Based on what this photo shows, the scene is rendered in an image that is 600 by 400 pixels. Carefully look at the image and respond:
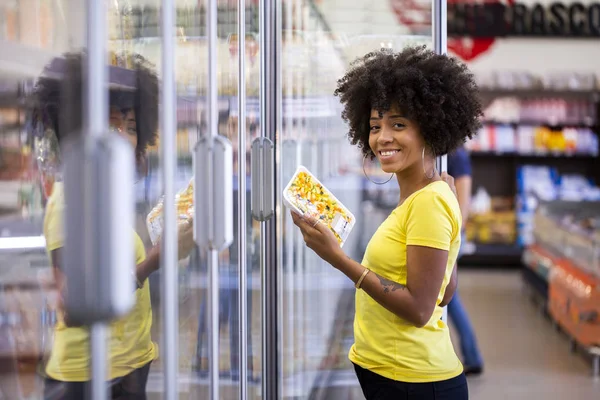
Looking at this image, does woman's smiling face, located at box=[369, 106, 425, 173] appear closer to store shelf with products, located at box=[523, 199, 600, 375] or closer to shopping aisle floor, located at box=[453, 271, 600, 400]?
shopping aisle floor, located at box=[453, 271, 600, 400]

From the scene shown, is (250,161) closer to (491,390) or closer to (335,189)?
(335,189)

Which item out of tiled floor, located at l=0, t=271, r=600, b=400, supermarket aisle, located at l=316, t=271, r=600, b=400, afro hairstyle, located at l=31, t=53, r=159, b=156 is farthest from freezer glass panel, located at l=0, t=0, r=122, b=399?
supermarket aisle, located at l=316, t=271, r=600, b=400

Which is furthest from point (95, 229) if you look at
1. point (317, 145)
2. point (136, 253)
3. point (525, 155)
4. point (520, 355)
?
point (525, 155)

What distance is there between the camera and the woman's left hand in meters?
1.85

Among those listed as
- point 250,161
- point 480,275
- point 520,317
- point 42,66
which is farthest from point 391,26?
point 480,275

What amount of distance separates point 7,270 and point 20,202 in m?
0.10

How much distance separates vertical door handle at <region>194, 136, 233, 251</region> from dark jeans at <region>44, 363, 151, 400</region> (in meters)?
0.27

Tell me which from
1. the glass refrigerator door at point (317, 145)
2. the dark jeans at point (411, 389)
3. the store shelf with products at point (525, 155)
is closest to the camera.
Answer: the dark jeans at point (411, 389)

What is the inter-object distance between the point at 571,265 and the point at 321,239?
4.39 metres

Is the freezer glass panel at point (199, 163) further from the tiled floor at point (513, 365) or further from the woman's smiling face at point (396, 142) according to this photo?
the woman's smiling face at point (396, 142)

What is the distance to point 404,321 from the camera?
1.83 meters

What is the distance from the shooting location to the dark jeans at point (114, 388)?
117cm

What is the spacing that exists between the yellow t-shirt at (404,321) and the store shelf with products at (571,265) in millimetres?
3350

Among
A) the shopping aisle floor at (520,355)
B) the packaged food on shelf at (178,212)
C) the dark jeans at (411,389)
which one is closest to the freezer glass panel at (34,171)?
the packaged food on shelf at (178,212)
